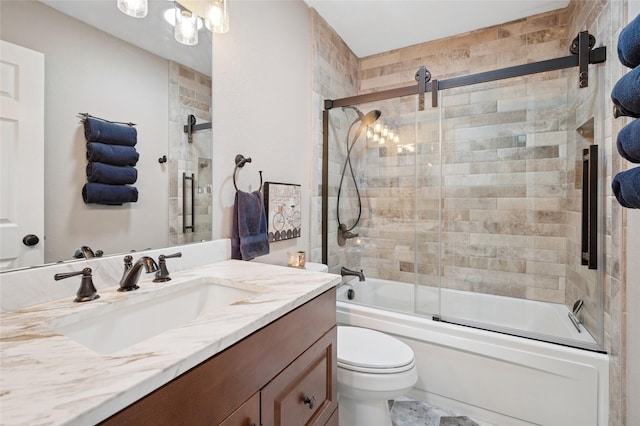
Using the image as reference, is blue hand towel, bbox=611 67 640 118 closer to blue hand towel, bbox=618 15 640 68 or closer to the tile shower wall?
blue hand towel, bbox=618 15 640 68

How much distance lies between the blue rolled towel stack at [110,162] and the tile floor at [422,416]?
1.77 metres

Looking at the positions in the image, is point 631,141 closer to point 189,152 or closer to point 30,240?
point 189,152

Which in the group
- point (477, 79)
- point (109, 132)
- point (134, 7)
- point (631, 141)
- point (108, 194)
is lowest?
point (108, 194)

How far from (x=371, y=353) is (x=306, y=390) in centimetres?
60

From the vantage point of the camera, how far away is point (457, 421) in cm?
163

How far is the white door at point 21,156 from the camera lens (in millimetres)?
794

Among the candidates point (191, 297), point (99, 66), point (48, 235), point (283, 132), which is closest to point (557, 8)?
point (283, 132)

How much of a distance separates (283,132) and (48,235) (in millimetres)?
1357

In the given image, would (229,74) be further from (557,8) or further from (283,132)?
(557,8)

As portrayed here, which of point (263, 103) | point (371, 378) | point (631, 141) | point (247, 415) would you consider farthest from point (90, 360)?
point (263, 103)

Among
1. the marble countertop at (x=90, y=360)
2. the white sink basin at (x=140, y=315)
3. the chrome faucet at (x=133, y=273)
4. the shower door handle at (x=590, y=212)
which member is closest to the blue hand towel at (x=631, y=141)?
the marble countertop at (x=90, y=360)

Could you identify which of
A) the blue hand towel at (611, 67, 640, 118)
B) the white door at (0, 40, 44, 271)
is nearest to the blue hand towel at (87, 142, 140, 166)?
the white door at (0, 40, 44, 271)

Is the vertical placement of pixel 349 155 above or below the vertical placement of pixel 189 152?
above

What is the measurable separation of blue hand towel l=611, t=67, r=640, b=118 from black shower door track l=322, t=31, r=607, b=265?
3.83 feet
